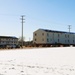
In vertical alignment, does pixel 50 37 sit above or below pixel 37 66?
above

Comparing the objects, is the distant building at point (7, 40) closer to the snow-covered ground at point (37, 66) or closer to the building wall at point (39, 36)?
the building wall at point (39, 36)

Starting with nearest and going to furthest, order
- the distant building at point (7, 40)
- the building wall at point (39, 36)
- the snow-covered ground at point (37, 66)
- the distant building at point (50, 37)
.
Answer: the snow-covered ground at point (37, 66) → the distant building at point (50, 37) → the building wall at point (39, 36) → the distant building at point (7, 40)

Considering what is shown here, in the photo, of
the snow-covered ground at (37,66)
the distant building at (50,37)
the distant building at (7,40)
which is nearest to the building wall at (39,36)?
the distant building at (50,37)

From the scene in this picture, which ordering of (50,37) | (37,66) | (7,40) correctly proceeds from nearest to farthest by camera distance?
1. (37,66)
2. (50,37)
3. (7,40)

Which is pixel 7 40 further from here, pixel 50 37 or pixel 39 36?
pixel 50 37

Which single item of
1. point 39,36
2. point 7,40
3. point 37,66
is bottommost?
point 37,66

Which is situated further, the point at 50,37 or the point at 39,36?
the point at 39,36

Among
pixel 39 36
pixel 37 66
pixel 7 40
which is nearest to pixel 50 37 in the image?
pixel 39 36

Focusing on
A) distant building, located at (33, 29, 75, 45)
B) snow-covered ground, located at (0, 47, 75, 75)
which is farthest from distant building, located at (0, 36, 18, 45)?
snow-covered ground, located at (0, 47, 75, 75)

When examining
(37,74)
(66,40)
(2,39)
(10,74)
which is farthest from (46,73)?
(2,39)

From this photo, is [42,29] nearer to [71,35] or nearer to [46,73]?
[71,35]

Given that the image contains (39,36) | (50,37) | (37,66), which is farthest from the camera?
(39,36)

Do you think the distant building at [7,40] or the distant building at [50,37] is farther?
the distant building at [7,40]

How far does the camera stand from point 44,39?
9744 cm
